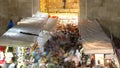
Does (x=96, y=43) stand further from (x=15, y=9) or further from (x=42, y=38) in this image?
(x=15, y=9)

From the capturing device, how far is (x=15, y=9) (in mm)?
14727

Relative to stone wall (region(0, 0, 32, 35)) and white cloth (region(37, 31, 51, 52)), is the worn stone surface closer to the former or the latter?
stone wall (region(0, 0, 32, 35))

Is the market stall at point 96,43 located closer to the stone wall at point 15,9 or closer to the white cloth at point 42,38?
the white cloth at point 42,38

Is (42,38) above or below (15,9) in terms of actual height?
below

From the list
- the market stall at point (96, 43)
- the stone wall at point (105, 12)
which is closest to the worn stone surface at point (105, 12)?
the stone wall at point (105, 12)

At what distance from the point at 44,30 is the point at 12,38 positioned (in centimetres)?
183

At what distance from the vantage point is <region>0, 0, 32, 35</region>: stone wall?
14.7 metres

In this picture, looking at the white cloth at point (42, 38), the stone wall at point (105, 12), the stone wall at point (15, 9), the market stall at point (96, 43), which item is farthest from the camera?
the stone wall at point (15, 9)

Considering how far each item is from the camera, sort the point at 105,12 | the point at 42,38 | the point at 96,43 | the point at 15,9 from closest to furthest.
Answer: the point at 96,43
the point at 42,38
the point at 105,12
the point at 15,9

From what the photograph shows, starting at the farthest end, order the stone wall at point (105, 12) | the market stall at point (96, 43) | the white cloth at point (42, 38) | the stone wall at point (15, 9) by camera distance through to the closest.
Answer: the stone wall at point (15, 9) < the stone wall at point (105, 12) < the white cloth at point (42, 38) < the market stall at point (96, 43)

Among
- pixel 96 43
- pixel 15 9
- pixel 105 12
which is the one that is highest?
pixel 15 9

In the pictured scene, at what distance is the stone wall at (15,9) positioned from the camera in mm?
14672

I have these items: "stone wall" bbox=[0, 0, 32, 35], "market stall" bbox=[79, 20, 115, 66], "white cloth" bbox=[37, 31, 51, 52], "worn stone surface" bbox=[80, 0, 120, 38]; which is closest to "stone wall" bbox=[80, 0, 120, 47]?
"worn stone surface" bbox=[80, 0, 120, 38]

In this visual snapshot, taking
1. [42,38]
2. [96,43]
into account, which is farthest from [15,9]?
[96,43]
